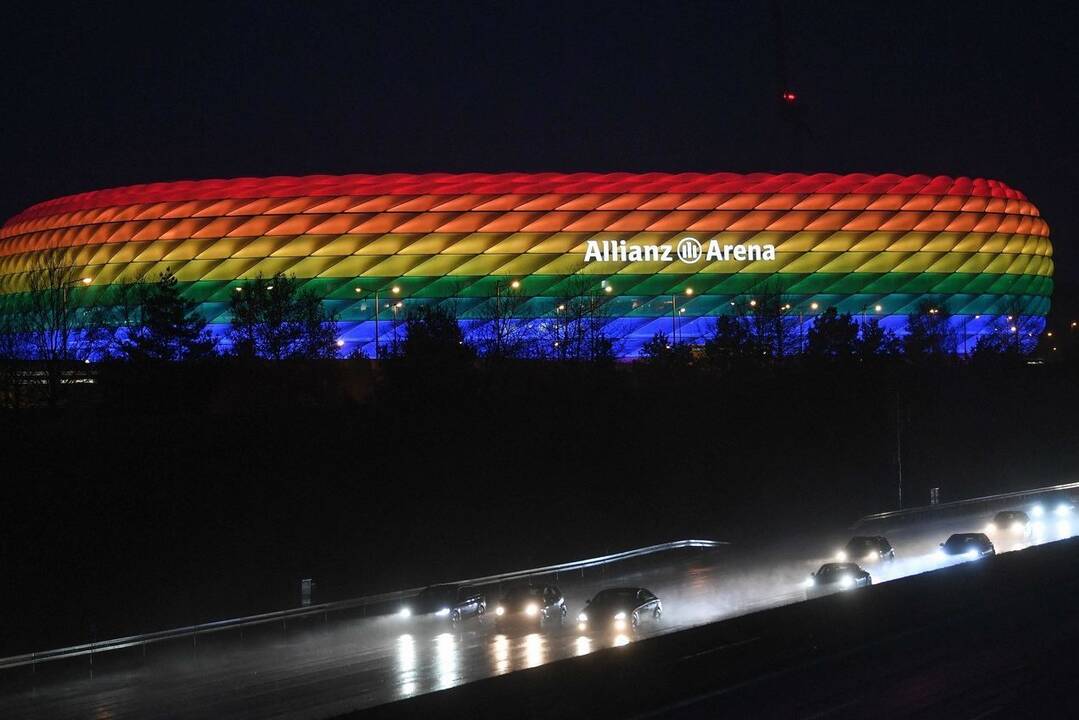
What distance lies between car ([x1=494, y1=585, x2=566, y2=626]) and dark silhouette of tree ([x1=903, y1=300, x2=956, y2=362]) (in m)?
44.6

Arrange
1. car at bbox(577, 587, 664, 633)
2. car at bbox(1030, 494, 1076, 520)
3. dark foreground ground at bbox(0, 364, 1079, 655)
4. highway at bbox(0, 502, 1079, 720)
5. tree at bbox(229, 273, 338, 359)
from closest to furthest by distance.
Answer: highway at bbox(0, 502, 1079, 720)
car at bbox(577, 587, 664, 633)
dark foreground ground at bbox(0, 364, 1079, 655)
car at bbox(1030, 494, 1076, 520)
tree at bbox(229, 273, 338, 359)

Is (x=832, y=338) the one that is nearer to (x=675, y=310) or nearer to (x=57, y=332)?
(x=675, y=310)

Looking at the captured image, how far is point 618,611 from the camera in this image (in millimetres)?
25859

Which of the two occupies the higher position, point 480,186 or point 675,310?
point 480,186

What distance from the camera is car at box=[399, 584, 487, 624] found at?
93.6 ft

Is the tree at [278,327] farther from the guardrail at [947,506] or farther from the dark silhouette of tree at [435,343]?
the guardrail at [947,506]

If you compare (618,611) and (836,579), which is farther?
(836,579)

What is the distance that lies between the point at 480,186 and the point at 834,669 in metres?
73.3

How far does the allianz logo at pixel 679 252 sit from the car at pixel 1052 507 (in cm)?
4180

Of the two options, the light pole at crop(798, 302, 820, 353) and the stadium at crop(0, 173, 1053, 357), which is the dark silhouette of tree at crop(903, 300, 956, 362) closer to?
the stadium at crop(0, 173, 1053, 357)

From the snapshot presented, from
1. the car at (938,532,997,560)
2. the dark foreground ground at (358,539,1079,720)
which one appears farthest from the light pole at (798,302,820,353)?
the dark foreground ground at (358,539,1079,720)

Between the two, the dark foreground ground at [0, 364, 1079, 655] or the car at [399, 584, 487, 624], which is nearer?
the car at [399, 584, 487, 624]

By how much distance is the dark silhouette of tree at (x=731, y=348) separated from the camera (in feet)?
193

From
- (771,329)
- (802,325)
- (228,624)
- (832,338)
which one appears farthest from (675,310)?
(228,624)
